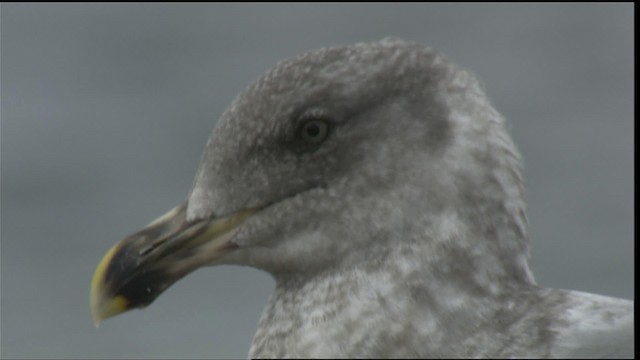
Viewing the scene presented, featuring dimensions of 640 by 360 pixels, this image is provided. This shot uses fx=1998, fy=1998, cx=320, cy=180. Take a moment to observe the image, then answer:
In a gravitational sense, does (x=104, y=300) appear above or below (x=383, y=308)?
above

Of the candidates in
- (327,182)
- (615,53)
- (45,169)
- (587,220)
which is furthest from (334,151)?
(615,53)

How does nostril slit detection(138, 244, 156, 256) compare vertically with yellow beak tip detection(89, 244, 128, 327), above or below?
above

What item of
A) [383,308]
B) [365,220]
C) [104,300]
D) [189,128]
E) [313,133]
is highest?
[189,128]

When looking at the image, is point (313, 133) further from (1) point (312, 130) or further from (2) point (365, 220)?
(2) point (365, 220)

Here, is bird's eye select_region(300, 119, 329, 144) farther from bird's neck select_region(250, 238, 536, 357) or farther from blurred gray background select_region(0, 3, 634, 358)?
blurred gray background select_region(0, 3, 634, 358)

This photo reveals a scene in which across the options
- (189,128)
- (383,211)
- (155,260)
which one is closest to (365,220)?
(383,211)


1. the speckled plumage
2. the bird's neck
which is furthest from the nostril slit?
the bird's neck
